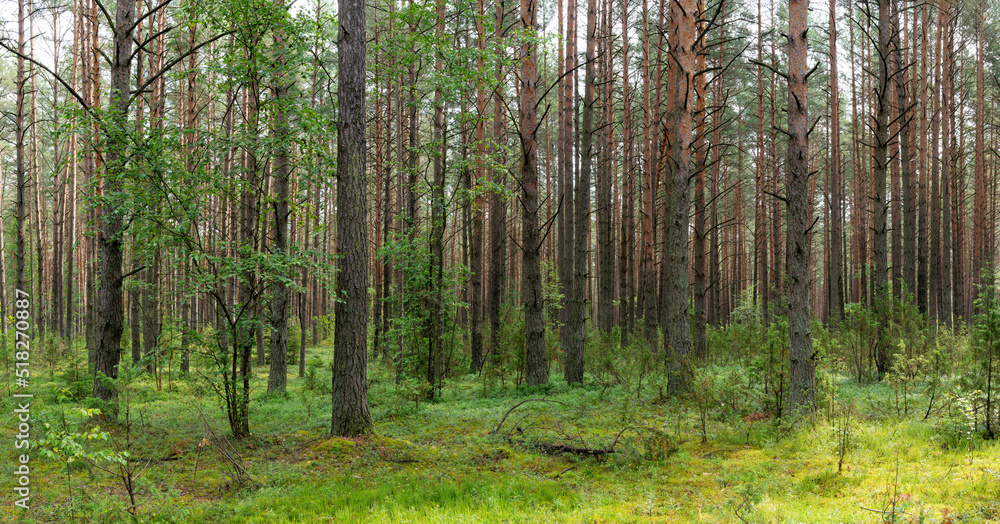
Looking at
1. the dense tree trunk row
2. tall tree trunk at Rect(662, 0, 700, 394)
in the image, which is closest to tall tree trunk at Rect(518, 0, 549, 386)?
the dense tree trunk row

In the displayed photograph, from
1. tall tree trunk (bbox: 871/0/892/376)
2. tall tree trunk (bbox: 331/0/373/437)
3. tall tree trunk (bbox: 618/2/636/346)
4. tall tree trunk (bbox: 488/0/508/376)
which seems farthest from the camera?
tall tree trunk (bbox: 618/2/636/346)

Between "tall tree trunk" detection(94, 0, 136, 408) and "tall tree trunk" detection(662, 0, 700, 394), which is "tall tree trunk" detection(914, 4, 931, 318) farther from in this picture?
"tall tree trunk" detection(94, 0, 136, 408)

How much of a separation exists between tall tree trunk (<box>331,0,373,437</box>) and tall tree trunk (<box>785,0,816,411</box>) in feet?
18.4

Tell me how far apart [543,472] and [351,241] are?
3.78 meters

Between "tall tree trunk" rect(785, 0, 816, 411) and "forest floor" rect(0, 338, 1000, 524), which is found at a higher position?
"tall tree trunk" rect(785, 0, 816, 411)

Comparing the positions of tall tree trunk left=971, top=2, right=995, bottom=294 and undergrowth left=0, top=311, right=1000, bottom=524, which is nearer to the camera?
undergrowth left=0, top=311, right=1000, bottom=524

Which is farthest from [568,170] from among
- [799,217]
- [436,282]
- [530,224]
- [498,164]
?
[799,217]

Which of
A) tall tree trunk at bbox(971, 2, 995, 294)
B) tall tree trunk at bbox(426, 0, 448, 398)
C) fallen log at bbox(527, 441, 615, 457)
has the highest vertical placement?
tall tree trunk at bbox(971, 2, 995, 294)

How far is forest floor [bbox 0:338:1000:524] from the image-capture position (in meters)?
4.05

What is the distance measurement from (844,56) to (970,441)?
86.8 ft

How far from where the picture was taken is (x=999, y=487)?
→ 13.3ft

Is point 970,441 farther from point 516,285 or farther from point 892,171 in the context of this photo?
point 516,285

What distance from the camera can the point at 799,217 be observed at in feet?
21.5

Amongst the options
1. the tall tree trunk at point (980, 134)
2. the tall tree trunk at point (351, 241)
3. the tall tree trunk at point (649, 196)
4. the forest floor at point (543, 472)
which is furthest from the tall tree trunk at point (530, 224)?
the tall tree trunk at point (980, 134)
